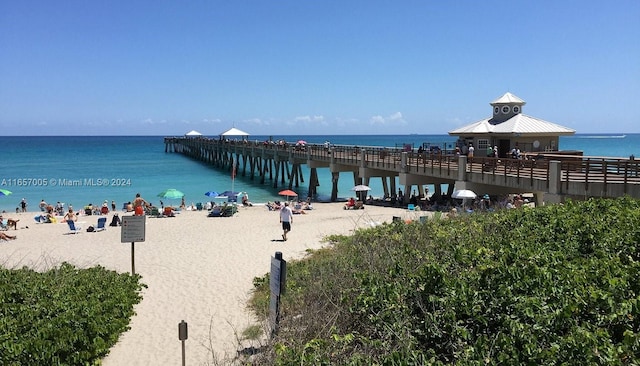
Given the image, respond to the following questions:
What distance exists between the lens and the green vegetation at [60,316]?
248 inches

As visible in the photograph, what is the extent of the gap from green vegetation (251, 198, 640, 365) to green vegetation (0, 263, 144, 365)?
8.39 feet

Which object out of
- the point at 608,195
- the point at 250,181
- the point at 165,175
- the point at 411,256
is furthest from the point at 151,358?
the point at 165,175

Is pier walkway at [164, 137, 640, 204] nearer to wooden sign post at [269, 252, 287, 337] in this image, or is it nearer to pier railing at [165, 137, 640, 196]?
pier railing at [165, 137, 640, 196]

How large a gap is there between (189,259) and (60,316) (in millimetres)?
7700

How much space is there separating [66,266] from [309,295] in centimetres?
657

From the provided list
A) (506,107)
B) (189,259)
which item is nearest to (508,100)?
(506,107)

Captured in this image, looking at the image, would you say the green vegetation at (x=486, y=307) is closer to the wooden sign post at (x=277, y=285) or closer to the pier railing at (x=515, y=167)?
the wooden sign post at (x=277, y=285)

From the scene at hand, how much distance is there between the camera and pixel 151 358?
7832mm

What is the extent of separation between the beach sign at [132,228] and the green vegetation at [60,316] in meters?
1.49

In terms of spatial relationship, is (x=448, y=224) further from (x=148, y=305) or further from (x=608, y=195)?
(x=608, y=195)

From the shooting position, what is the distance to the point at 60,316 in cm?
722

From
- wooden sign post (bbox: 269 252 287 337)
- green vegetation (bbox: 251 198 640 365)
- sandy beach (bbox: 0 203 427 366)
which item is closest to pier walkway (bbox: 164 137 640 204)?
sandy beach (bbox: 0 203 427 366)

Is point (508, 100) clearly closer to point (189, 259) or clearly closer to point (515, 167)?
point (515, 167)

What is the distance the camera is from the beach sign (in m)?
11.8
